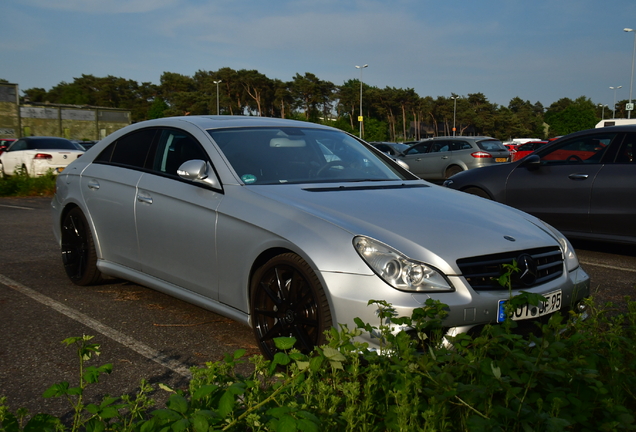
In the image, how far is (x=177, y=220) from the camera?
438 centimetres

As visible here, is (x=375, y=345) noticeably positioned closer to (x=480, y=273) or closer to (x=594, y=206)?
(x=480, y=273)

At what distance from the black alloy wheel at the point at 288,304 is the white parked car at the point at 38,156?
1499cm

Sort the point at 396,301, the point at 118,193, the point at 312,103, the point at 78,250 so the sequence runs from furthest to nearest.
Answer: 1. the point at 312,103
2. the point at 78,250
3. the point at 118,193
4. the point at 396,301

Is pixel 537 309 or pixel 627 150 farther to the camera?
pixel 627 150

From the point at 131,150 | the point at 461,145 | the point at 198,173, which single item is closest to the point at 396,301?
the point at 198,173

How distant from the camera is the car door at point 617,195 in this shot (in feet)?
23.5

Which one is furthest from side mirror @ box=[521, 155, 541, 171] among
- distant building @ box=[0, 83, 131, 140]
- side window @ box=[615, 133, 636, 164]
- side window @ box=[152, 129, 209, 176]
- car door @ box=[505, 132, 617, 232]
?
distant building @ box=[0, 83, 131, 140]

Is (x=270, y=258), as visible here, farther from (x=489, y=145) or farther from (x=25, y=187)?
(x=489, y=145)

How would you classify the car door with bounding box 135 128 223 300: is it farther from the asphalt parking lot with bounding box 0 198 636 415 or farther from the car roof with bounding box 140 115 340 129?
the asphalt parking lot with bounding box 0 198 636 415

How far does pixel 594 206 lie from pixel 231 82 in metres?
80.1

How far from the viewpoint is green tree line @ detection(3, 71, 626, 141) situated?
83125 mm

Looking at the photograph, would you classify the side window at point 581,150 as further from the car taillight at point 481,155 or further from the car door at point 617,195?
the car taillight at point 481,155

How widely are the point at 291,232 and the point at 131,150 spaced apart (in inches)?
90.0

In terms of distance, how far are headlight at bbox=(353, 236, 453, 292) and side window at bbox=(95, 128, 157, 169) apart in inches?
95.1
